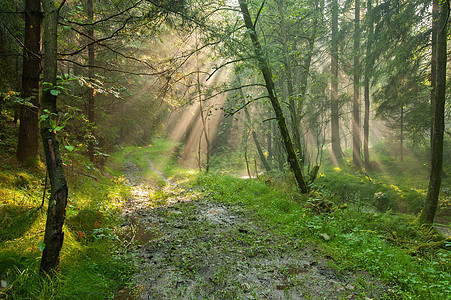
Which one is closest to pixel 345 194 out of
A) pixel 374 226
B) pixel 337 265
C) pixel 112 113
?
pixel 374 226

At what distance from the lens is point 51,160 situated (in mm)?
2492

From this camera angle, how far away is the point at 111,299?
2873 mm

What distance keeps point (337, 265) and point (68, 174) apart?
7.85m

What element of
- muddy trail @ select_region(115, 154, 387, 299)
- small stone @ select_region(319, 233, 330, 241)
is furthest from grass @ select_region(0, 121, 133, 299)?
small stone @ select_region(319, 233, 330, 241)

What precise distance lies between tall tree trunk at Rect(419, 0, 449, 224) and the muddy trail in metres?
4.12

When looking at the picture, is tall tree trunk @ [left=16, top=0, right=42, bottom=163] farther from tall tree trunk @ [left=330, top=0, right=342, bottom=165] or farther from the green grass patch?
tall tree trunk @ [left=330, top=0, right=342, bottom=165]

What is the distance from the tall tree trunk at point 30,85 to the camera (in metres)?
5.20

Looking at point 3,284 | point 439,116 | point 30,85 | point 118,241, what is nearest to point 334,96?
point 439,116

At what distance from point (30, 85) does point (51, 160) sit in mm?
4689

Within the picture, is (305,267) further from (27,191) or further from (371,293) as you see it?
(27,191)

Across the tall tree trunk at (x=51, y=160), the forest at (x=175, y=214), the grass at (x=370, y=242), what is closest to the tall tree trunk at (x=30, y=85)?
the forest at (x=175, y=214)

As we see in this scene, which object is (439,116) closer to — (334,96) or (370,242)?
(370,242)

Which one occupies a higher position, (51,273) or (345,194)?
(51,273)

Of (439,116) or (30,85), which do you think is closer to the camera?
(30,85)
